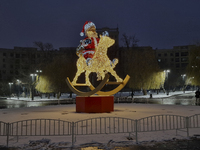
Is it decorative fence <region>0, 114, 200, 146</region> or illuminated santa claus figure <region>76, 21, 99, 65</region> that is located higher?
illuminated santa claus figure <region>76, 21, 99, 65</region>

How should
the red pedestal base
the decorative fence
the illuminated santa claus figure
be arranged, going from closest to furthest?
the decorative fence
the red pedestal base
the illuminated santa claus figure

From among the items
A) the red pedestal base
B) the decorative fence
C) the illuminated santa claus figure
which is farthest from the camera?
the illuminated santa claus figure

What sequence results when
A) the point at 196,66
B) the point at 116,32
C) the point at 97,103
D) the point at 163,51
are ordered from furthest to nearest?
the point at 163,51
the point at 116,32
the point at 196,66
the point at 97,103

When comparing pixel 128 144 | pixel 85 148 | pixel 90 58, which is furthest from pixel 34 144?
pixel 90 58

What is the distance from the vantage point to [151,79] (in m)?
36.3

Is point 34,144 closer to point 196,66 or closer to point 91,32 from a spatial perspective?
point 91,32

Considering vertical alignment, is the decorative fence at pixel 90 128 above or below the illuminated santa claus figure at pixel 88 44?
below

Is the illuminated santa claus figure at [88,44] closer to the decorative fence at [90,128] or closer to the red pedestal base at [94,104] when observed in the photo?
the red pedestal base at [94,104]

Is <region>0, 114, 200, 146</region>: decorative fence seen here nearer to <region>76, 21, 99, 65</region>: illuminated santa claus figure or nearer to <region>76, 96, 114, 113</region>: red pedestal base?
<region>76, 96, 114, 113</region>: red pedestal base


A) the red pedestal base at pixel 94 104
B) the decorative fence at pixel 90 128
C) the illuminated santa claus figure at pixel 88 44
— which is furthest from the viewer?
the illuminated santa claus figure at pixel 88 44

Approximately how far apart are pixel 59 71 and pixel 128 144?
94.7ft

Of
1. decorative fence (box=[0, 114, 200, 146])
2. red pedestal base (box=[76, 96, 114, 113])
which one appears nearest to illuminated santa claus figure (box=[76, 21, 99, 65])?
red pedestal base (box=[76, 96, 114, 113])

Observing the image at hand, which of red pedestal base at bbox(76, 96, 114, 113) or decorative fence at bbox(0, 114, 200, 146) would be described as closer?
decorative fence at bbox(0, 114, 200, 146)

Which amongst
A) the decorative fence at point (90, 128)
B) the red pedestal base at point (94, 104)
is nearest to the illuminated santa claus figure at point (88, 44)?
the red pedestal base at point (94, 104)
